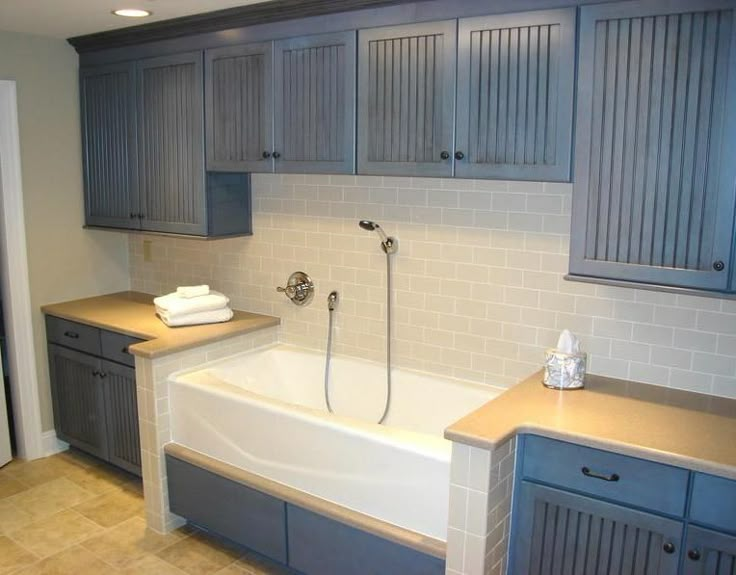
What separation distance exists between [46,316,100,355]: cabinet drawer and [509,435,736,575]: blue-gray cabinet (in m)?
2.35

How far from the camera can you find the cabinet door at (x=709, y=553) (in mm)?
2045

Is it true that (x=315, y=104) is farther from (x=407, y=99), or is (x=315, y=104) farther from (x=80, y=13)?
(x=80, y=13)

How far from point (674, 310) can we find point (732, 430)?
1.73 feet

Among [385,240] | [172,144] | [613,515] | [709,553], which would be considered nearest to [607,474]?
[613,515]

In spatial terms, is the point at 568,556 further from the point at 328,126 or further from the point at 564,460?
the point at 328,126

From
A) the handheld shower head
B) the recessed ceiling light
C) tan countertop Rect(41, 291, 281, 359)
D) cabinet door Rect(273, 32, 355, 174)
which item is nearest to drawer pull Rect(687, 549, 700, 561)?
the handheld shower head

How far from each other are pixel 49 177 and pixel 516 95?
270cm

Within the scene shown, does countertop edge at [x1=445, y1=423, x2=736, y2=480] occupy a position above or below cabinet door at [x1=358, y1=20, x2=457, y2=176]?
below

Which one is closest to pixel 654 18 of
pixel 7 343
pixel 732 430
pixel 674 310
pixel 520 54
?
pixel 520 54

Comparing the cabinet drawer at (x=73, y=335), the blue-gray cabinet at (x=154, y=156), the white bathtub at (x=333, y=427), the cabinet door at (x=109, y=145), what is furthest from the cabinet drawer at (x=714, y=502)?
the cabinet door at (x=109, y=145)

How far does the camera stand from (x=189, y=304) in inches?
140

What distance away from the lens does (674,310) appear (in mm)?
2654

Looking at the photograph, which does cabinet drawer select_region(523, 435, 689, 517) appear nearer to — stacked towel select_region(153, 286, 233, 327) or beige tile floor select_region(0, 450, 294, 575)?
beige tile floor select_region(0, 450, 294, 575)

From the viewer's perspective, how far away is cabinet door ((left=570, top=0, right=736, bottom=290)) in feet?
7.05
